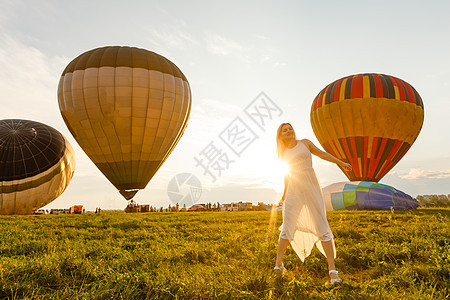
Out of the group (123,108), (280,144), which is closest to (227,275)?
(280,144)

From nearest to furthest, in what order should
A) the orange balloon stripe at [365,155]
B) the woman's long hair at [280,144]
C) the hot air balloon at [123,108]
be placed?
the woman's long hair at [280,144]
the hot air balloon at [123,108]
the orange balloon stripe at [365,155]

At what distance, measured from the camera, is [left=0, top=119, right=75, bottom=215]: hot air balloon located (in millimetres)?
25438

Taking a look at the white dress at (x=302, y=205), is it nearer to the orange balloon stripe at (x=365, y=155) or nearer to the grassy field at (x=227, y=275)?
the grassy field at (x=227, y=275)

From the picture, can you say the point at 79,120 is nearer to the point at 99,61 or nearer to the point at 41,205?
the point at 99,61

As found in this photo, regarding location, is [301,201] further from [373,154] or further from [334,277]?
[373,154]

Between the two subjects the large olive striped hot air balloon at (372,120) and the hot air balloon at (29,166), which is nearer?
the hot air balloon at (29,166)

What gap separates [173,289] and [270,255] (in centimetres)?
245

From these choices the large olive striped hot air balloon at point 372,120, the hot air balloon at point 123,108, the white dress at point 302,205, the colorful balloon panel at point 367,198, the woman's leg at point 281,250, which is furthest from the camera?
the large olive striped hot air balloon at point 372,120

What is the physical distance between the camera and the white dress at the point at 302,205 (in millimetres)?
4348

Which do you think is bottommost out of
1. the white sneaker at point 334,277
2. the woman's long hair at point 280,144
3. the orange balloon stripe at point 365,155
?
the white sneaker at point 334,277

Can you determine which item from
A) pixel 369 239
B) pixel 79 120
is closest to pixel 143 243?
pixel 369 239

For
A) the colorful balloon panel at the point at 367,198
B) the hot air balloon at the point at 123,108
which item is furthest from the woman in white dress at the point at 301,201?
the colorful balloon panel at the point at 367,198

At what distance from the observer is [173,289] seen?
128 inches

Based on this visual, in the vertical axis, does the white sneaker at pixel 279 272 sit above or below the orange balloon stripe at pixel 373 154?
below
